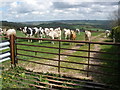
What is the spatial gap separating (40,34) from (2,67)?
15.9 metres

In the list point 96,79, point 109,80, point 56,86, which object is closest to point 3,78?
point 56,86

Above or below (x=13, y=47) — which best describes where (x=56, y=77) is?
below

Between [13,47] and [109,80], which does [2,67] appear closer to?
[13,47]

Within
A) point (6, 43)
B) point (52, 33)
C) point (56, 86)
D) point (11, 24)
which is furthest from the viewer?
point (11, 24)

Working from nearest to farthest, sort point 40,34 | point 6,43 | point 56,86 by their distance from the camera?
point 56,86 < point 6,43 < point 40,34

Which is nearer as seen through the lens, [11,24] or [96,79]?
[96,79]

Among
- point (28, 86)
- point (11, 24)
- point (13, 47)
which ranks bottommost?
point (28, 86)

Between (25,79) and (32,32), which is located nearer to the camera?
(25,79)

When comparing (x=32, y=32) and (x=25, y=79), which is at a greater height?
(x=32, y=32)

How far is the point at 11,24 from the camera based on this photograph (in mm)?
29156

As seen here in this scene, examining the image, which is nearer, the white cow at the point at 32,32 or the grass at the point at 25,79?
the grass at the point at 25,79

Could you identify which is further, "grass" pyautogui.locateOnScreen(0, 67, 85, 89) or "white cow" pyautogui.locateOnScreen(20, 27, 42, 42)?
"white cow" pyautogui.locateOnScreen(20, 27, 42, 42)

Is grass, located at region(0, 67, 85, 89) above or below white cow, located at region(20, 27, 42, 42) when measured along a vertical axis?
below

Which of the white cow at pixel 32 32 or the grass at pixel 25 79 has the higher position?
the white cow at pixel 32 32
